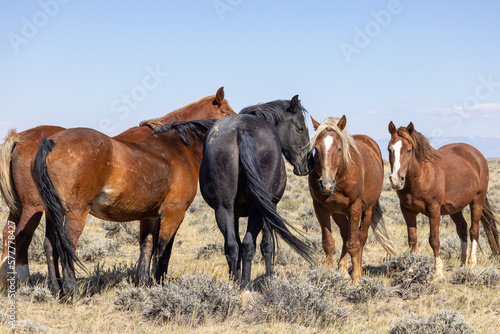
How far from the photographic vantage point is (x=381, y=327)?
433 cm

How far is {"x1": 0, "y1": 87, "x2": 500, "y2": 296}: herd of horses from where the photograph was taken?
14.8ft

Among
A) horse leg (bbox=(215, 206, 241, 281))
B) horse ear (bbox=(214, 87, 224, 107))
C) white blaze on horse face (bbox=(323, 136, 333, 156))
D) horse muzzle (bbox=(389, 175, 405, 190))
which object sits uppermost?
horse ear (bbox=(214, 87, 224, 107))

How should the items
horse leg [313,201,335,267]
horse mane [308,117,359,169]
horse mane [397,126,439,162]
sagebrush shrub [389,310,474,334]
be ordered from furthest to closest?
horse mane [397,126,439,162]
horse leg [313,201,335,267]
horse mane [308,117,359,169]
sagebrush shrub [389,310,474,334]

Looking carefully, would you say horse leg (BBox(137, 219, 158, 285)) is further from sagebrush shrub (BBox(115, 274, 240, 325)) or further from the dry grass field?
sagebrush shrub (BBox(115, 274, 240, 325))

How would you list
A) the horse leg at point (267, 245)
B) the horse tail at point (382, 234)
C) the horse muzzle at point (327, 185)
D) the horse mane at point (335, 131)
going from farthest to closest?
the horse tail at point (382, 234)
the horse mane at point (335, 131)
the horse muzzle at point (327, 185)
the horse leg at point (267, 245)

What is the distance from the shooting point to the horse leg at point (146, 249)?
5203mm

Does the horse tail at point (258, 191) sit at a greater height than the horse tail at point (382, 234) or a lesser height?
greater

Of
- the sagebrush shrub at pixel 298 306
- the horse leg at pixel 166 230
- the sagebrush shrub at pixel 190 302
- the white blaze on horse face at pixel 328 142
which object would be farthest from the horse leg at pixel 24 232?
the white blaze on horse face at pixel 328 142

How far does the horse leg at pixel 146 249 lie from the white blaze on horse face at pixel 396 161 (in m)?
3.38

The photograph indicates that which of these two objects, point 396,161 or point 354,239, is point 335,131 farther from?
point 354,239

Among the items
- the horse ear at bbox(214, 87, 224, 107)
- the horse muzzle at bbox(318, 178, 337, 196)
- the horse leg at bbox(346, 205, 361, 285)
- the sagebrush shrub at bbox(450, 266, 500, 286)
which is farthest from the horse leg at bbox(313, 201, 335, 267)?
the horse ear at bbox(214, 87, 224, 107)

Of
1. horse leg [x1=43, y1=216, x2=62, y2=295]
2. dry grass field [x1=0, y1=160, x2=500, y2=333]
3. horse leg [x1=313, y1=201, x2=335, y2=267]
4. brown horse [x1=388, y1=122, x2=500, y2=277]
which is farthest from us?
brown horse [x1=388, y1=122, x2=500, y2=277]

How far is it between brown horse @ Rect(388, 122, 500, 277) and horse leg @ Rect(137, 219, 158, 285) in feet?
11.1

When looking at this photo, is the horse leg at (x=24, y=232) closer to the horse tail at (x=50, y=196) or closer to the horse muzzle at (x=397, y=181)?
the horse tail at (x=50, y=196)
